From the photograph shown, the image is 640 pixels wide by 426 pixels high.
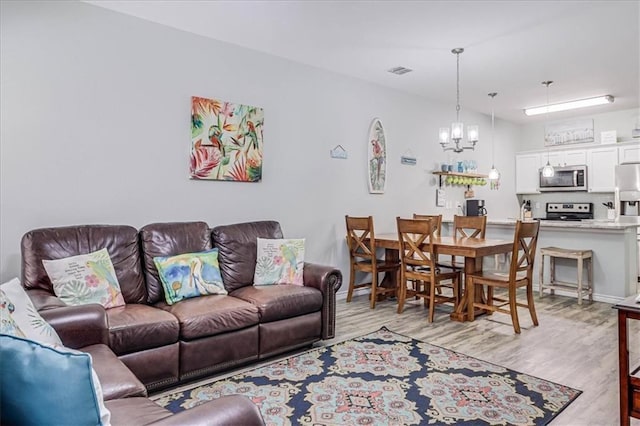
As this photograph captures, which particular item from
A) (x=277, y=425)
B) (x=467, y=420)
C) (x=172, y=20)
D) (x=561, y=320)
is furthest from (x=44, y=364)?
(x=561, y=320)

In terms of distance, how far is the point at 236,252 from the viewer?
353 centimetres

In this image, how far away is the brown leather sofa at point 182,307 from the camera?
243 centimetres

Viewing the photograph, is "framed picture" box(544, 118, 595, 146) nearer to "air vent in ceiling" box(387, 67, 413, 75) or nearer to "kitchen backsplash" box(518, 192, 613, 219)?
"kitchen backsplash" box(518, 192, 613, 219)

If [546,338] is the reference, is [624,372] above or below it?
above

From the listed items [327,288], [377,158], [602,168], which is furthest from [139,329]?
[602,168]

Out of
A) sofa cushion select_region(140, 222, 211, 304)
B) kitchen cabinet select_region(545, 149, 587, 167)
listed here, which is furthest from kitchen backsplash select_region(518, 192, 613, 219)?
sofa cushion select_region(140, 222, 211, 304)

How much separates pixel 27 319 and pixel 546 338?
3751 millimetres

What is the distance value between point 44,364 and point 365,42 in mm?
3739

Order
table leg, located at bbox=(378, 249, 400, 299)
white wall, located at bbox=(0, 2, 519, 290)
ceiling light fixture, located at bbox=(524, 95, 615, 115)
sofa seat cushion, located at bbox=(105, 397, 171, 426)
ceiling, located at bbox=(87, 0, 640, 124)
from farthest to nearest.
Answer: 1. ceiling light fixture, located at bbox=(524, 95, 615, 115)
2. table leg, located at bbox=(378, 249, 400, 299)
3. ceiling, located at bbox=(87, 0, 640, 124)
4. white wall, located at bbox=(0, 2, 519, 290)
5. sofa seat cushion, located at bbox=(105, 397, 171, 426)

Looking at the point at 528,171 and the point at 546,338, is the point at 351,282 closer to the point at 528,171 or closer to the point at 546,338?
the point at 546,338

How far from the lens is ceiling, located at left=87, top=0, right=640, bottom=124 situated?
323 cm

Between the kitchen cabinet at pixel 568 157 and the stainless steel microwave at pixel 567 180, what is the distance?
133 millimetres

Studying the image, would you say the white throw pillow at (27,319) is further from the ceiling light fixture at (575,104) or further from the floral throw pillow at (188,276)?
the ceiling light fixture at (575,104)

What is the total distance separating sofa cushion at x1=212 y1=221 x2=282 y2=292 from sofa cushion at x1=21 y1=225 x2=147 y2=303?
65cm
